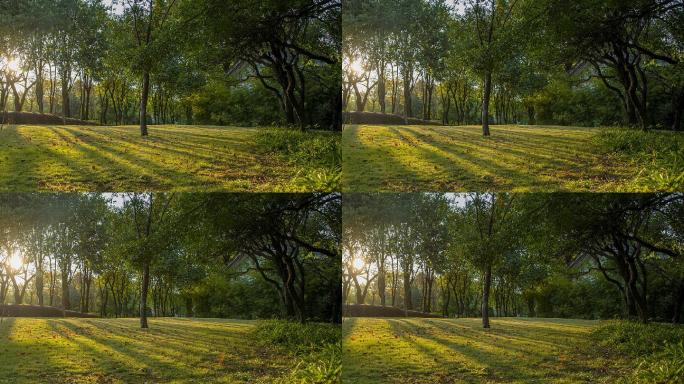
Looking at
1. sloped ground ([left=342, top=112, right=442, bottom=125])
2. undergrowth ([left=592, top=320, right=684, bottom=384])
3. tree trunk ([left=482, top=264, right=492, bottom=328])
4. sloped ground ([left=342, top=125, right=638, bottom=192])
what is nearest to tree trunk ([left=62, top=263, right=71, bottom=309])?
sloped ground ([left=342, top=125, right=638, bottom=192])

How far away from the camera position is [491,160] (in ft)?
16.4

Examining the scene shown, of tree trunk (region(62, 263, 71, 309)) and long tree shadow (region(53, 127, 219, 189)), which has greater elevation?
long tree shadow (region(53, 127, 219, 189))

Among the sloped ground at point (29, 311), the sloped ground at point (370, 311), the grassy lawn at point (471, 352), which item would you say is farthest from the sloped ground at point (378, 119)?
the sloped ground at point (29, 311)

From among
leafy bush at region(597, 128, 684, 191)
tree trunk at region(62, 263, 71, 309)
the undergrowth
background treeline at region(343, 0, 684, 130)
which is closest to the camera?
leafy bush at region(597, 128, 684, 191)

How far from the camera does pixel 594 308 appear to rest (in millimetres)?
5430

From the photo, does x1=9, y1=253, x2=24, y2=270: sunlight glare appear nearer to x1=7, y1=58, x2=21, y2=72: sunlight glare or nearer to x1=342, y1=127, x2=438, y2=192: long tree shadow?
x1=7, y1=58, x2=21, y2=72: sunlight glare

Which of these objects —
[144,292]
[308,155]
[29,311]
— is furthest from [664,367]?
[29,311]

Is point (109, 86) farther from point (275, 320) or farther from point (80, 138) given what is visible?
point (275, 320)

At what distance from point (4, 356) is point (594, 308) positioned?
16.8 ft

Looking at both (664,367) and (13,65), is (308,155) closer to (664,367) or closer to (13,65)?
(13,65)

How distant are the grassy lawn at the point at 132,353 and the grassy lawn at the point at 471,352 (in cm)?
69

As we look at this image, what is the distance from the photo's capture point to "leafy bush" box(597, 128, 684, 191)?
16.1 feet

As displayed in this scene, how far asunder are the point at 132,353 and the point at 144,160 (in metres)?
1.67

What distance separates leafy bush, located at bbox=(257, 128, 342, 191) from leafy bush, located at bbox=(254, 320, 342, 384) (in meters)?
1.23
